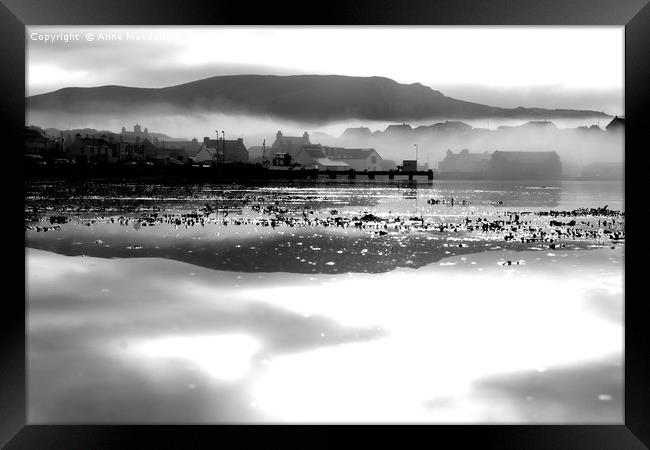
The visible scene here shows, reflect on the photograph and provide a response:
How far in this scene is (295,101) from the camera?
17859 mm

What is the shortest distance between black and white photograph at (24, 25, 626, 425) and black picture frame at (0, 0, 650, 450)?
0.23m

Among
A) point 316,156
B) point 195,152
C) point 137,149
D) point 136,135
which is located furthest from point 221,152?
point 137,149

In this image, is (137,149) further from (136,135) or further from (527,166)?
(527,166)

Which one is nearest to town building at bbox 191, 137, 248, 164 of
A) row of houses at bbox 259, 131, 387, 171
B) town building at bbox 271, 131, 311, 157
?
row of houses at bbox 259, 131, 387, 171

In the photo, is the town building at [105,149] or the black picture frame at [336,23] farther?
the town building at [105,149]

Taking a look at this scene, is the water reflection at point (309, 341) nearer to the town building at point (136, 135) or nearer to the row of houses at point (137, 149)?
the town building at point (136, 135)

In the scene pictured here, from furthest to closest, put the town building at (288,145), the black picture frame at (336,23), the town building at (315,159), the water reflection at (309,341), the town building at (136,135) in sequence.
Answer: the town building at (315,159), the town building at (288,145), the town building at (136,135), the water reflection at (309,341), the black picture frame at (336,23)

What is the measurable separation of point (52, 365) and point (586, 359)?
5039 millimetres

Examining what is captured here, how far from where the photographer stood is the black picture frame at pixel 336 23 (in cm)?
509

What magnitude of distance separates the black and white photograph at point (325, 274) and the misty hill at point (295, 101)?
73 mm

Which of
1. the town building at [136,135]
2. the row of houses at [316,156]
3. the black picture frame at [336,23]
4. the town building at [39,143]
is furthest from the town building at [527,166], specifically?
the black picture frame at [336,23]

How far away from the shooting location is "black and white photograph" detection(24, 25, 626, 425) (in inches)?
234

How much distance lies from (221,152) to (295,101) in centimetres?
1137
